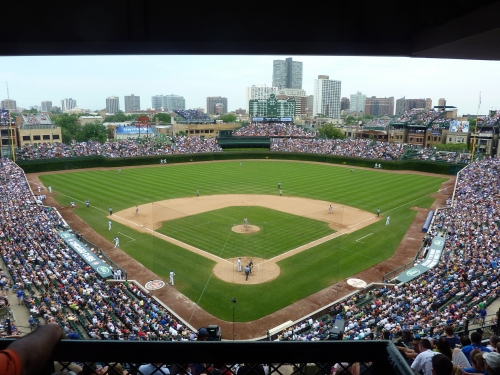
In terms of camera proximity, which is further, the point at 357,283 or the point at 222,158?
the point at 222,158

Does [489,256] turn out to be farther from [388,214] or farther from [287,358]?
[287,358]

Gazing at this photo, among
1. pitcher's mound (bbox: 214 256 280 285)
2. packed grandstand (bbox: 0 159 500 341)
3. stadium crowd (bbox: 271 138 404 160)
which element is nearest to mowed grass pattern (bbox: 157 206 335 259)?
pitcher's mound (bbox: 214 256 280 285)

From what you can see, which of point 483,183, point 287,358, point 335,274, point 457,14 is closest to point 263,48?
point 457,14

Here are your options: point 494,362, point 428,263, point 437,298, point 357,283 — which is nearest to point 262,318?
point 357,283

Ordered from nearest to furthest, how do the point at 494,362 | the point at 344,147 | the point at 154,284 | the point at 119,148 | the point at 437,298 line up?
1. the point at 494,362
2. the point at 437,298
3. the point at 154,284
4. the point at 119,148
5. the point at 344,147

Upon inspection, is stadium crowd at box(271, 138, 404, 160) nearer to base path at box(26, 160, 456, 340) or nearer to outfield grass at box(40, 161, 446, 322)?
outfield grass at box(40, 161, 446, 322)

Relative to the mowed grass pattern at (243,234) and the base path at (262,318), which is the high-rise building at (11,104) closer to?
the base path at (262,318)

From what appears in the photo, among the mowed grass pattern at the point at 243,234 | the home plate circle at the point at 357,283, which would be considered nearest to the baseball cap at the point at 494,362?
the home plate circle at the point at 357,283

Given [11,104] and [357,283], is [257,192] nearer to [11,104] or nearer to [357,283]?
[357,283]
